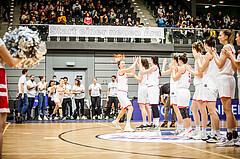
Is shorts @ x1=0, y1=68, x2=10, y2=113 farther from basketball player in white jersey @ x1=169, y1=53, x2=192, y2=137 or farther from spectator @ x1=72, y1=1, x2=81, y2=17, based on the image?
spectator @ x1=72, y1=1, x2=81, y2=17

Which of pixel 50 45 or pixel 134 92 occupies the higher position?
pixel 50 45

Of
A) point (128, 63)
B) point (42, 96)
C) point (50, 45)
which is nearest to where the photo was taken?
point (42, 96)

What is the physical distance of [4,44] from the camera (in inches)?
142

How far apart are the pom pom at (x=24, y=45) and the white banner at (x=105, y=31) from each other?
45.0 ft

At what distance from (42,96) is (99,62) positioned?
19.1ft

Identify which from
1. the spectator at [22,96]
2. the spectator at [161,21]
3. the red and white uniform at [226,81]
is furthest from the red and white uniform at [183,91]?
the spectator at [161,21]

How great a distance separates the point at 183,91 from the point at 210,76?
123cm

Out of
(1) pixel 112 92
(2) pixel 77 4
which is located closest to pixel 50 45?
→ (2) pixel 77 4

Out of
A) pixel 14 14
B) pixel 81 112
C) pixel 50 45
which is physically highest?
pixel 14 14

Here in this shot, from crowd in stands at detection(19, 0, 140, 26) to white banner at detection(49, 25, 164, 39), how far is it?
550 mm

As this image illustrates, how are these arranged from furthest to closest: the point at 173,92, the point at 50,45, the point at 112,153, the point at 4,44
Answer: the point at 50,45
the point at 173,92
the point at 112,153
the point at 4,44

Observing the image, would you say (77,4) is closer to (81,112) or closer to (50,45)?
(50,45)

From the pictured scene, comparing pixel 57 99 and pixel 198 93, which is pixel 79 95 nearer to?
pixel 57 99

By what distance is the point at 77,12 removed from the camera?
64.7 ft
